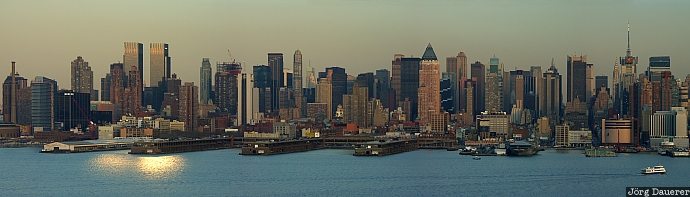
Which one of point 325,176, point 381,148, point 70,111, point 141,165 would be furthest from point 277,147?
point 70,111

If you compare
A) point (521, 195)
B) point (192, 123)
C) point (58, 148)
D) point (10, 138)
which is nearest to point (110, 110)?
point (192, 123)

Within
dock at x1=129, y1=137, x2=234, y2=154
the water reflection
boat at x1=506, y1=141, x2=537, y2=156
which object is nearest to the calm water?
the water reflection

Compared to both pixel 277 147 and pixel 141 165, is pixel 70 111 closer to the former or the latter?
pixel 277 147

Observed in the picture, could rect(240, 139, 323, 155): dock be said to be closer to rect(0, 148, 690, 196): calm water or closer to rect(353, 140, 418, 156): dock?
rect(353, 140, 418, 156): dock

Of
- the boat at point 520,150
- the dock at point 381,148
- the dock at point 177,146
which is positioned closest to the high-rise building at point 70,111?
the dock at point 177,146

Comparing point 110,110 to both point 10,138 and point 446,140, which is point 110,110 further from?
point 446,140

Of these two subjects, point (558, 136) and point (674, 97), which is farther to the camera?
point (674, 97)
